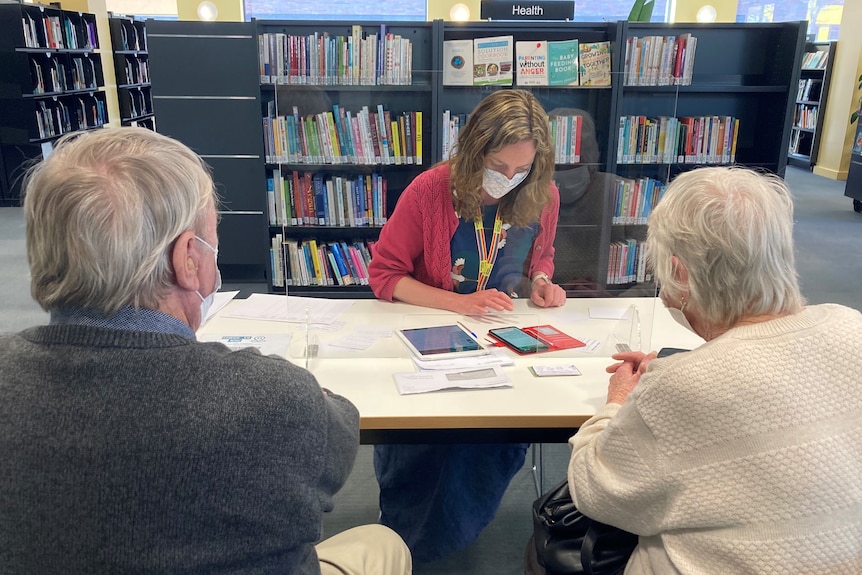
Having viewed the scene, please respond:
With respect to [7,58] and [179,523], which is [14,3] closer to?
[7,58]

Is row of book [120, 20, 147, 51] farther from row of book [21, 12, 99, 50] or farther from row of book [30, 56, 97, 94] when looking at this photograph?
row of book [30, 56, 97, 94]

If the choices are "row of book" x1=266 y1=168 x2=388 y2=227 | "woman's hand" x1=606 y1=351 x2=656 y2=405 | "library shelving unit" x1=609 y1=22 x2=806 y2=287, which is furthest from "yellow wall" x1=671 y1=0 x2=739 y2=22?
"woman's hand" x1=606 y1=351 x2=656 y2=405

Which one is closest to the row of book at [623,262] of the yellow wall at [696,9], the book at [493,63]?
the book at [493,63]

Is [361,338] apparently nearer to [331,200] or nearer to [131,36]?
[331,200]

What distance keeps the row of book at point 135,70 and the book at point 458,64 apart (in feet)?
24.6

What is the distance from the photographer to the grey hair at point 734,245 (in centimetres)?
110

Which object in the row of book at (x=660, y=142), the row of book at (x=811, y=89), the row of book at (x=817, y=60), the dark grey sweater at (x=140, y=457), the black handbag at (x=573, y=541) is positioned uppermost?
the row of book at (x=817, y=60)

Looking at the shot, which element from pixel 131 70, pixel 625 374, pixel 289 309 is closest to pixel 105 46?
pixel 131 70

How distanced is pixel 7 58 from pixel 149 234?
765 centimetres

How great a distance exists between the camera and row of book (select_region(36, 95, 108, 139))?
292 inches

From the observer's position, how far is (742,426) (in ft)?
3.22

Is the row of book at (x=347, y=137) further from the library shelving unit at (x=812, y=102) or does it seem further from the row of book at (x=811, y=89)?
the row of book at (x=811, y=89)

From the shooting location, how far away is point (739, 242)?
110cm

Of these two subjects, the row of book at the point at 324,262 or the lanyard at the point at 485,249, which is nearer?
the lanyard at the point at 485,249
